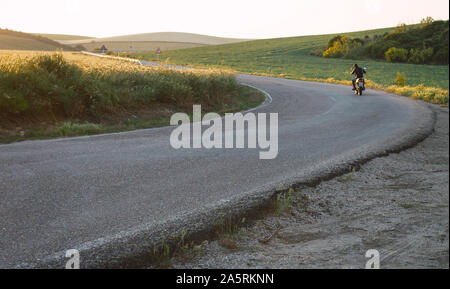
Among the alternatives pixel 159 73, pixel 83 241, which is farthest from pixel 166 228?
pixel 159 73

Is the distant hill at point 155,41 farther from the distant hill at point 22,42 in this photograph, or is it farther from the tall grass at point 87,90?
the tall grass at point 87,90

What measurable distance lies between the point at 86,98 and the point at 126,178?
26.3ft

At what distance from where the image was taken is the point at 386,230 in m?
3.33

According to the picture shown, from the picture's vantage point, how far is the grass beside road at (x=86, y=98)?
11453mm

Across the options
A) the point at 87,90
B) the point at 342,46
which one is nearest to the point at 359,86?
the point at 342,46

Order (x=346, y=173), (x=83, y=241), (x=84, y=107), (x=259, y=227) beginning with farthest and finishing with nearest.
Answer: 1. (x=84, y=107)
2. (x=346, y=173)
3. (x=259, y=227)
4. (x=83, y=241)

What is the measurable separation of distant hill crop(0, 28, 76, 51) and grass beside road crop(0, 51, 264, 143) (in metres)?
40.6

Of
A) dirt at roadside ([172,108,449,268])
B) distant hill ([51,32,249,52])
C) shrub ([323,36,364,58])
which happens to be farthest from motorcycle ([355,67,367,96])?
distant hill ([51,32,249,52])

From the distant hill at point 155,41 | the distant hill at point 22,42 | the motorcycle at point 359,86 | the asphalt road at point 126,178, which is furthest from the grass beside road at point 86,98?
the distant hill at point 155,41

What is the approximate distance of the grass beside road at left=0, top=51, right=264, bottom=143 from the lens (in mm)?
11453

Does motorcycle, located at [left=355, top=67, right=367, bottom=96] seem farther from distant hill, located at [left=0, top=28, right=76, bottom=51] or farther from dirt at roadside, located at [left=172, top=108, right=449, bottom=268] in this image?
distant hill, located at [left=0, top=28, right=76, bottom=51]

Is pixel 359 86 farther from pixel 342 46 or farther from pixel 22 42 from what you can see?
pixel 22 42

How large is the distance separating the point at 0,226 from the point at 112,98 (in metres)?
10.2

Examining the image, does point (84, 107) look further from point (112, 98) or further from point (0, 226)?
point (0, 226)
